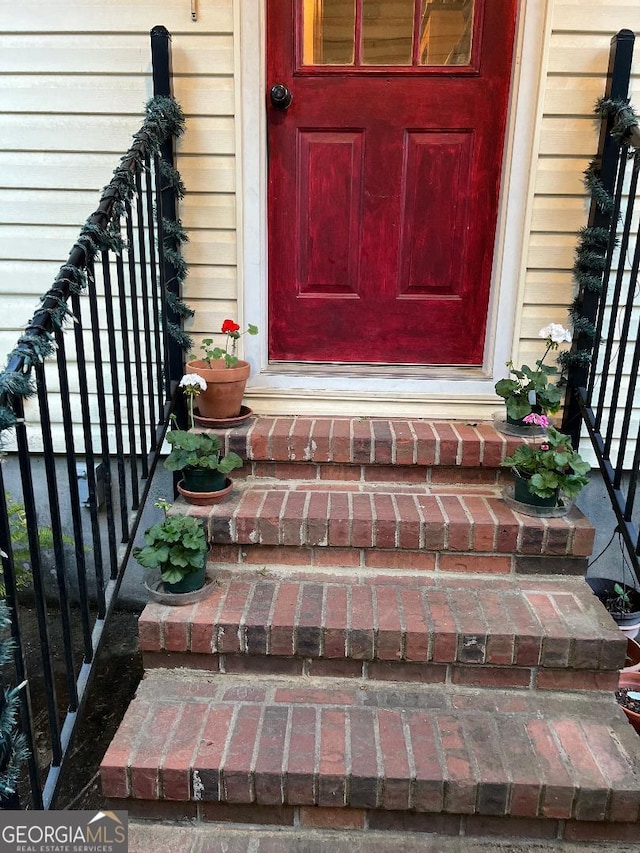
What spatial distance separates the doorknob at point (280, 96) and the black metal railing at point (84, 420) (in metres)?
0.38

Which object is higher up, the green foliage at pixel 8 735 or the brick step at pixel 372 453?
the brick step at pixel 372 453

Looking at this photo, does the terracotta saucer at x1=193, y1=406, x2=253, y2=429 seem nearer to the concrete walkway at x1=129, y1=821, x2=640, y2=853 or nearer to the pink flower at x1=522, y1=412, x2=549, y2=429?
the pink flower at x1=522, y1=412, x2=549, y2=429

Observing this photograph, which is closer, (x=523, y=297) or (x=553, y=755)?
(x=553, y=755)

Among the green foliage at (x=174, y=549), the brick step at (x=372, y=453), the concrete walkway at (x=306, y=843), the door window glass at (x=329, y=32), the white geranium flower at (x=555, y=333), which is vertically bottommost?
the concrete walkway at (x=306, y=843)

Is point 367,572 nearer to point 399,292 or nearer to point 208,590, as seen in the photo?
point 208,590

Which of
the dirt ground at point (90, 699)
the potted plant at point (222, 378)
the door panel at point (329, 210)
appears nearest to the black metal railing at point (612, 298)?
the door panel at point (329, 210)

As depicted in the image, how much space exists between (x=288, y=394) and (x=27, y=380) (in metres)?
1.42

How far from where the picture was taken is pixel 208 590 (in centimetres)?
198

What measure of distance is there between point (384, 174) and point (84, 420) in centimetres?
156

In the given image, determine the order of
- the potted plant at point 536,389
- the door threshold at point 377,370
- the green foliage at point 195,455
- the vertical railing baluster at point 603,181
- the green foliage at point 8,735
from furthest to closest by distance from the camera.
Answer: the door threshold at point 377,370 < the potted plant at point 536,389 < the vertical railing baluster at point 603,181 < the green foliage at point 195,455 < the green foliage at point 8,735

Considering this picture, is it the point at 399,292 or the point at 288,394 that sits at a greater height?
the point at 399,292

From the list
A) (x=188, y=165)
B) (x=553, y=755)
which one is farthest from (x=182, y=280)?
(x=553, y=755)

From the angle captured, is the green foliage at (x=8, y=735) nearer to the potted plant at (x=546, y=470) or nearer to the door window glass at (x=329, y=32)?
the potted plant at (x=546, y=470)

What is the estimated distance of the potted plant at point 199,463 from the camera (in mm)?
2125
